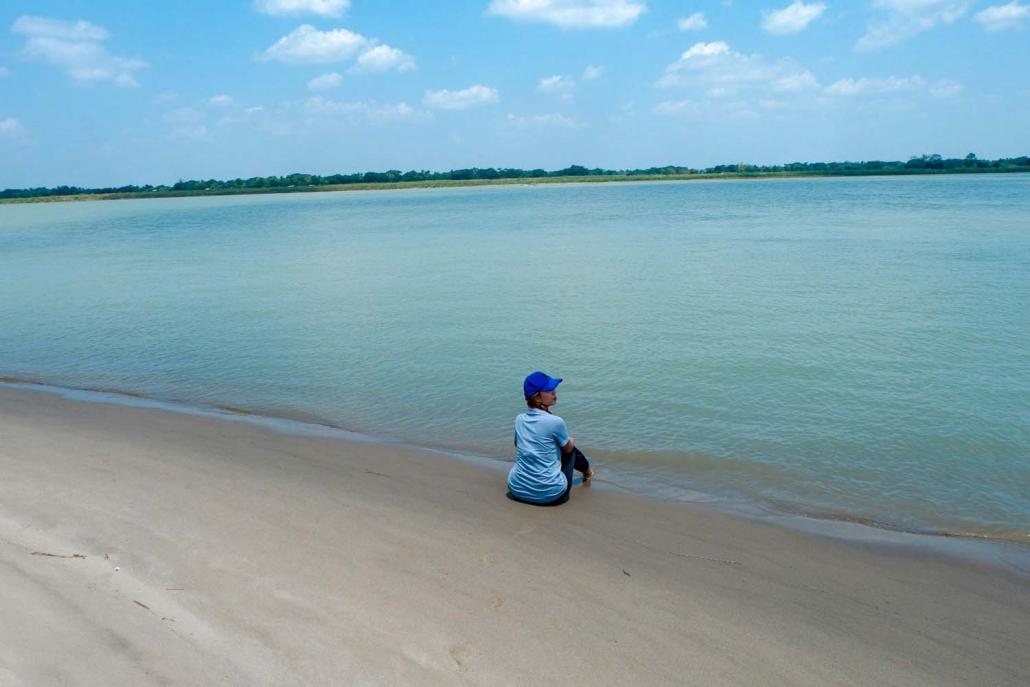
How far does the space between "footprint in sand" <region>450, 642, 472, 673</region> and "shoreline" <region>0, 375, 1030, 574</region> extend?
316 cm

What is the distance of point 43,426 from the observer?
373 inches

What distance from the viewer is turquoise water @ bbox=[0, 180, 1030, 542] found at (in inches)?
323

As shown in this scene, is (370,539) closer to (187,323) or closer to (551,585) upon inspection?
(551,585)

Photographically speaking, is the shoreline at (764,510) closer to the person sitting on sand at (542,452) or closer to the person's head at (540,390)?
the person sitting on sand at (542,452)

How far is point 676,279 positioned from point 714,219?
1187 inches

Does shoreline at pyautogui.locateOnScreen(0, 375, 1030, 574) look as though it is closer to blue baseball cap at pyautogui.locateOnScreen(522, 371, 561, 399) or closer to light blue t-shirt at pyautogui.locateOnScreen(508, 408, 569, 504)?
light blue t-shirt at pyautogui.locateOnScreen(508, 408, 569, 504)

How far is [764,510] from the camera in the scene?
277 inches

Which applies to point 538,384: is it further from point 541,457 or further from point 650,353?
point 650,353

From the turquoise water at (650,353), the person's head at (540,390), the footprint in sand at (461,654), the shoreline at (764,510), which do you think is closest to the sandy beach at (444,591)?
the footprint in sand at (461,654)

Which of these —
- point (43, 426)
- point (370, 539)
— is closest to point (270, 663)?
point (370, 539)

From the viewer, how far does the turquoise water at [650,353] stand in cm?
820

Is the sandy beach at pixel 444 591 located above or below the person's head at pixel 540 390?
below

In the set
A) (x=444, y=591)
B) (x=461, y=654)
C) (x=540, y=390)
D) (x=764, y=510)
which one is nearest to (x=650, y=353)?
(x=764, y=510)

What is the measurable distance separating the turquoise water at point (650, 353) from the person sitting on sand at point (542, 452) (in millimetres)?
1019
